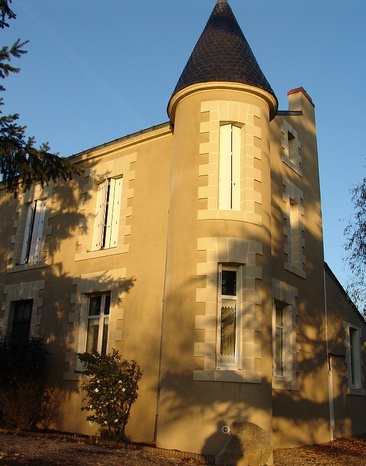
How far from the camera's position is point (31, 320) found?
14.2m

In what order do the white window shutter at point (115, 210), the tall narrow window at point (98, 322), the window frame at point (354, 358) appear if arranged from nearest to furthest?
1. the tall narrow window at point (98, 322)
2. the white window shutter at point (115, 210)
3. the window frame at point (354, 358)

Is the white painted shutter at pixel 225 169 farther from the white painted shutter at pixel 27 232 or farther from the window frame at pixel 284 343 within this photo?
the white painted shutter at pixel 27 232

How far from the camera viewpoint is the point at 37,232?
15391 millimetres

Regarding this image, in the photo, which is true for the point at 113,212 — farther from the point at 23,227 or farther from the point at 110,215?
the point at 23,227

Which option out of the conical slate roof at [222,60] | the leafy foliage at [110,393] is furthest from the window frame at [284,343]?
the conical slate roof at [222,60]

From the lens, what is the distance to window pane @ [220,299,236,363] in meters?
10.2

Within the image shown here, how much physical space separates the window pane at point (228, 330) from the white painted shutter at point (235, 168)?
6.80 feet

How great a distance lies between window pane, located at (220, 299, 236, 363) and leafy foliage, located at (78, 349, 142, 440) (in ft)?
6.96

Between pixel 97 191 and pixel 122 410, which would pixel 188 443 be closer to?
pixel 122 410

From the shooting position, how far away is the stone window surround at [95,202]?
13039 mm

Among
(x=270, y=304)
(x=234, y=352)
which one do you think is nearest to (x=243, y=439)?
(x=234, y=352)

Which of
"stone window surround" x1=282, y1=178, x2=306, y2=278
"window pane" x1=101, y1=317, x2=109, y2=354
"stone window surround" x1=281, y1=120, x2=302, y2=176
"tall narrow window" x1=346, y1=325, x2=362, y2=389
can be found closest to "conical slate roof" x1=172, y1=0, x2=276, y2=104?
"stone window surround" x1=281, y1=120, x2=302, y2=176

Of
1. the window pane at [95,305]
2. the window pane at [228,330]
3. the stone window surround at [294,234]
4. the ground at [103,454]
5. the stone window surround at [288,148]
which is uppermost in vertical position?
the stone window surround at [288,148]

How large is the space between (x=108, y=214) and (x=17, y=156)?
3640mm
